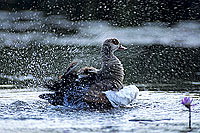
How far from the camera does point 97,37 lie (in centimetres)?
1288

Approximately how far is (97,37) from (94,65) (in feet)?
A: 7.62

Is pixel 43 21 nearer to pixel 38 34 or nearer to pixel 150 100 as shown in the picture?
pixel 38 34

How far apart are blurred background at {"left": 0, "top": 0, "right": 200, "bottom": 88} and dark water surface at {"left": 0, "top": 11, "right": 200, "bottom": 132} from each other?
0.08 ft

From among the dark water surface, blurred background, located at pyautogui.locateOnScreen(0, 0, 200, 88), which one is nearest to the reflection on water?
the dark water surface

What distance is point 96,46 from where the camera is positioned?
1222 cm

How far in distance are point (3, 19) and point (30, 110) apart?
25.6 ft

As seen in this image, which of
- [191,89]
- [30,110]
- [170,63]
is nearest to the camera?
[30,110]

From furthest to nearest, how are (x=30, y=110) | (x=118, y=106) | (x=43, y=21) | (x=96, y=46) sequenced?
(x=43, y=21), (x=96, y=46), (x=118, y=106), (x=30, y=110)

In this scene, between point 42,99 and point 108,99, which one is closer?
point 108,99

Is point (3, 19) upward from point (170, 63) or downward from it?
upward

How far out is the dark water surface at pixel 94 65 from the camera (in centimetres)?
614

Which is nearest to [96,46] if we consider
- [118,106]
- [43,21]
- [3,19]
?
[43,21]

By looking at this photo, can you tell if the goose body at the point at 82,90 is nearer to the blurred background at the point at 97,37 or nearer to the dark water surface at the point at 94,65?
the dark water surface at the point at 94,65

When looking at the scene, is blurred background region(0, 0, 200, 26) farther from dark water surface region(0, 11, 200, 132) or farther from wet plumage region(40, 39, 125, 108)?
wet plumage region(40, 39, 125, 108)
